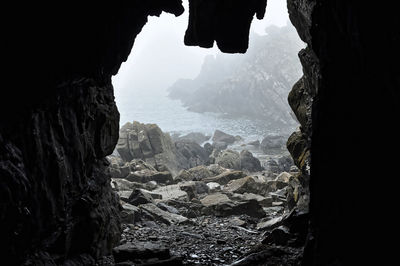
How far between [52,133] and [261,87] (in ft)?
408

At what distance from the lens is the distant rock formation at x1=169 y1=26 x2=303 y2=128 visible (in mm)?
124000

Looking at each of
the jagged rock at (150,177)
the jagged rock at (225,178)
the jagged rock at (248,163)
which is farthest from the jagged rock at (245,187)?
the jagged rock at (248,163)

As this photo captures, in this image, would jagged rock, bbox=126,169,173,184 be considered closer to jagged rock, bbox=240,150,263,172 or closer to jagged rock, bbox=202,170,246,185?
jagged rock, bbox=202,170,246,185

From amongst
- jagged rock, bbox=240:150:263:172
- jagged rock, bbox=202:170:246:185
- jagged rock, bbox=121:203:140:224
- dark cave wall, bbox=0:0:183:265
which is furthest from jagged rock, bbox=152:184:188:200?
jagged rock, bbox=240:150:263:172

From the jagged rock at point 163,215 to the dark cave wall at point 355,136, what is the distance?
1195cm

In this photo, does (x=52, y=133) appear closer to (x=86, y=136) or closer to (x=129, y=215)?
(x=86, y=136)

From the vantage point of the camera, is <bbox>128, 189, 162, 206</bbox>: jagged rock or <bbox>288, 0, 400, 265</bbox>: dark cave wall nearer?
<bbox>288, 0, 400, 265</bbox>: dark cave wall

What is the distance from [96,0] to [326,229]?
8162 millimetres

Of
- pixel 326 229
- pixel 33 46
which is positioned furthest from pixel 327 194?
pixel 33 46

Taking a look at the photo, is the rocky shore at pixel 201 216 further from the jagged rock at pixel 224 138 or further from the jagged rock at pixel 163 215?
the jagged rock at pixel 224 138

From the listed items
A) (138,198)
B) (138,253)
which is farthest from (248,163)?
(138,253)

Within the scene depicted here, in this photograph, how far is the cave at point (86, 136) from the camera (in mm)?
5953

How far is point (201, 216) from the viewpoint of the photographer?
830 inches

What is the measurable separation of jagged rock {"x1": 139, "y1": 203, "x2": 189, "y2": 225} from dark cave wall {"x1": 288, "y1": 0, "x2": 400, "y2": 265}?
39.2 feet
